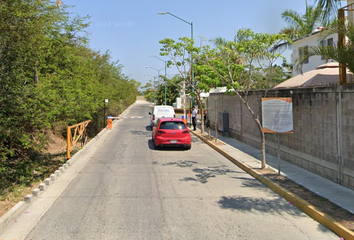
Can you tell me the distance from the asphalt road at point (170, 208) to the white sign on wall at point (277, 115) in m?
1.72

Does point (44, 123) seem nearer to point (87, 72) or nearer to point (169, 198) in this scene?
point (169, 198)

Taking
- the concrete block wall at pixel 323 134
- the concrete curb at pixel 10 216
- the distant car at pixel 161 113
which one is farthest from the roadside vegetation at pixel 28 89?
the concrete block wall at pixel 323 134

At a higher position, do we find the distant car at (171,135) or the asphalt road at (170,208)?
the distant car at (171,135)

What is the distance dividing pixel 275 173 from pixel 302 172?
85 cm

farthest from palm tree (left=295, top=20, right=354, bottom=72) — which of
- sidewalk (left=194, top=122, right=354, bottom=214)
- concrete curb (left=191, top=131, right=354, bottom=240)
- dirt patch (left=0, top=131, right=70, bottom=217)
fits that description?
dirt patch (left=0, top=131, right=70, bottom=217)

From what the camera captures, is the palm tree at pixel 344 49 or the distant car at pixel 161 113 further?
the distant car at pixel 161 113

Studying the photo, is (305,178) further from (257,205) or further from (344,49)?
(344,49)

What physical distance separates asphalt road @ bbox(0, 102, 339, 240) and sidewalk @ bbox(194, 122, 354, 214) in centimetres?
94

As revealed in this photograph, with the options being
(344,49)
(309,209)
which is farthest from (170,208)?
(344,49)

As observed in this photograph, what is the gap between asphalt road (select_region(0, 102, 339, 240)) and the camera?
5.68m

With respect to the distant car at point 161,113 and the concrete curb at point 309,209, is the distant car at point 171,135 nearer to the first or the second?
the concrete curb at point 309,209

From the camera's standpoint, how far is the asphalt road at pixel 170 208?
568 centimetres

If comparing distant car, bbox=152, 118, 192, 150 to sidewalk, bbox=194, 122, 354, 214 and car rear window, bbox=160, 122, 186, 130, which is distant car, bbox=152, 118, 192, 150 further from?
sidewalk, bbox=194, 122, 354, 214

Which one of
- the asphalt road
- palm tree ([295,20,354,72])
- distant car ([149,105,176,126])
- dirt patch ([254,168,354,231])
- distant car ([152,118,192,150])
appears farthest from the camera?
distant car ([149,105,176,126])
